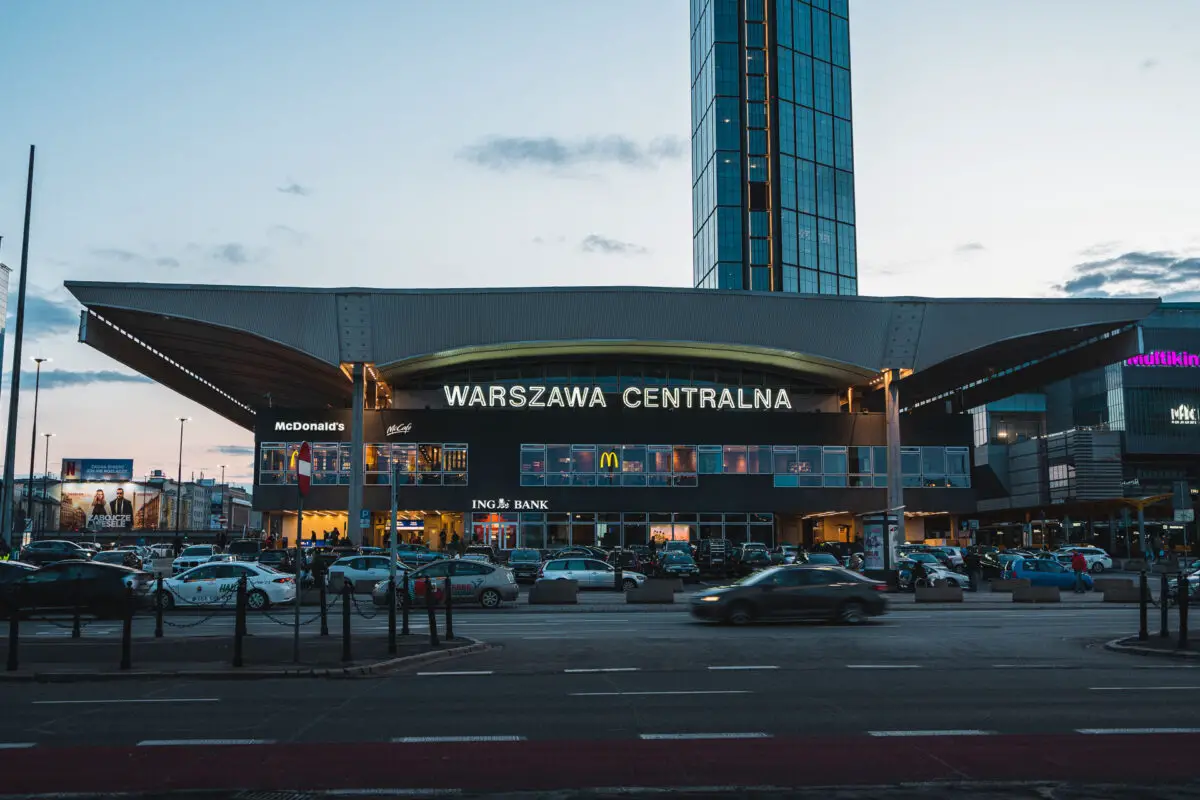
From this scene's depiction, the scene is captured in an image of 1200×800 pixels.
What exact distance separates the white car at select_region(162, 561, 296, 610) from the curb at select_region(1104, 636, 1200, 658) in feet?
73.0

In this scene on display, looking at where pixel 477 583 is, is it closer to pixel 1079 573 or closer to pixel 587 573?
pixel 587 573

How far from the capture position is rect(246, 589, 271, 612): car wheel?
32.4 m

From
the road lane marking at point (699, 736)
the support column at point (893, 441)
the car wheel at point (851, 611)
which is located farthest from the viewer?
the support column at point (893, 441)

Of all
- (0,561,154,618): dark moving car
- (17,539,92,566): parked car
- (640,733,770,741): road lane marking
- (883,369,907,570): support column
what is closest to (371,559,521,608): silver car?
(0,561,154,618): dark moving car

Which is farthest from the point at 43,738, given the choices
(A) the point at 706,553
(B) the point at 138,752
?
(A) the point at 706,553

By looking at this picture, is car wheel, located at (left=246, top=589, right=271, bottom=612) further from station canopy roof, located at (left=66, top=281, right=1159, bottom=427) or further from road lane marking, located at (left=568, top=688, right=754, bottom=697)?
station canopy roof, located at (left=66, top=281, right=1159, bottom=427)

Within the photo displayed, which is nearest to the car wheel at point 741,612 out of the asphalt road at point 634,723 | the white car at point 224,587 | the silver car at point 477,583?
the asphalt road at point 634,723

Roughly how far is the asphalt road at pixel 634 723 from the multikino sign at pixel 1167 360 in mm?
107352

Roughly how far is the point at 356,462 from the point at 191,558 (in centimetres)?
1906

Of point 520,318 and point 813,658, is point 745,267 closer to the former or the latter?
point 520,318

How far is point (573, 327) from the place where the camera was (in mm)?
65938

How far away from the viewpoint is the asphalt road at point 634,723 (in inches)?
390

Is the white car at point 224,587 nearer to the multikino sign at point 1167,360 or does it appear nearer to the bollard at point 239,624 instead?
the bollard at point 239,624

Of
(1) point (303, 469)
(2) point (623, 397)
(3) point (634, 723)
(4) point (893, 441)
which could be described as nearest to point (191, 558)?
(2) point (623, 397)
